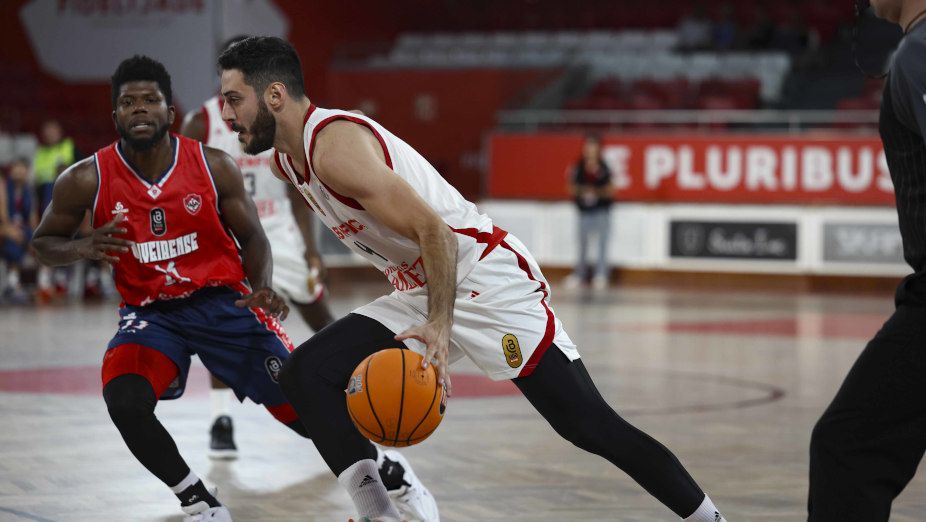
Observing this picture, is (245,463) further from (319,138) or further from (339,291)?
(339,291)

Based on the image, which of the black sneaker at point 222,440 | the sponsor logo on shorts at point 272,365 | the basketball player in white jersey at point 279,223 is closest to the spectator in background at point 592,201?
the basketball player in white jersey at point 279,223

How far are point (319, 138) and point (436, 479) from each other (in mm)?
2461

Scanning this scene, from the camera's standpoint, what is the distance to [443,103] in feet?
74.6

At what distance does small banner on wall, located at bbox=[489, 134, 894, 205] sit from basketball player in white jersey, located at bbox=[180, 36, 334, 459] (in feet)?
39.6

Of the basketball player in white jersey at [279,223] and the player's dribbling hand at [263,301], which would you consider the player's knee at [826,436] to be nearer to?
the player's dribbling hand at [263,301]

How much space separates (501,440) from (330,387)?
2976 mm

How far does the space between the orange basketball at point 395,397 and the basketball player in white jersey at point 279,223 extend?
2.85 m

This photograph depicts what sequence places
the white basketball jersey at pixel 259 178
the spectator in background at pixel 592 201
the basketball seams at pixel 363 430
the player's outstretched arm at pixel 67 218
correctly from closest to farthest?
the basketball seams at pixel 363 430 → the player's outstretched arm at pixel 67 218 → the white basketball jersey at pixel 259 178 → the spectator in background at pixel 592 201

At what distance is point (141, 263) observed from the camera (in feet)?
18.1

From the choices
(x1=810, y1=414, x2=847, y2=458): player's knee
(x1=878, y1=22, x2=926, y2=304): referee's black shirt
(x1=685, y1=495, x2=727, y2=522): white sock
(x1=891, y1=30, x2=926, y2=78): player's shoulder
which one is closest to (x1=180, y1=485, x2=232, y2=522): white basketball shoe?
(x1=685, y1=495, x2=727, y2=522): white sock

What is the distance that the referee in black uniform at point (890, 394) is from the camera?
3.69 m

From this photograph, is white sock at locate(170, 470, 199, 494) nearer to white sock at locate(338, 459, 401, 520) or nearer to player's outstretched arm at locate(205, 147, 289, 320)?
player's outstretched arm at locate(205, 147, 289, 320)

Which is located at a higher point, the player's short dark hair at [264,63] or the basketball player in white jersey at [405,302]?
the player's short dark hair at [264,63]

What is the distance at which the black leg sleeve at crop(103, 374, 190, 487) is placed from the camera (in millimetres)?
5129
